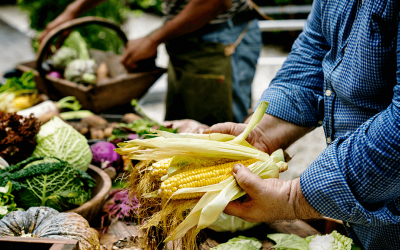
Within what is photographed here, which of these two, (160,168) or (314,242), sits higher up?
(160,168)

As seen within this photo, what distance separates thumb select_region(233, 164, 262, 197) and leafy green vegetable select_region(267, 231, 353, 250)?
397mm

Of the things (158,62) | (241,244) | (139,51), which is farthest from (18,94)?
(158,62)

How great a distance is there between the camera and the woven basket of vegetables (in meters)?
2.53

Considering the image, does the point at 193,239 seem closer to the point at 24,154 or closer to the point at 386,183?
the point at 386,183

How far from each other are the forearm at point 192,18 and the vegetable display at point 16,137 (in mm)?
1174

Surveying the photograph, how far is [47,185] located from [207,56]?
1603 mm

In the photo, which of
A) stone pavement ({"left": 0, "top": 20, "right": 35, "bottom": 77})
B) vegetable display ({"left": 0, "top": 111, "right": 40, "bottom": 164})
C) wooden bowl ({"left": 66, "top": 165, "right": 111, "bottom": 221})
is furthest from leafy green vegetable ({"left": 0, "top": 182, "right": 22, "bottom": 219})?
stone pavement ({"left": 0, "top": 20, "right": 35, "bottom": 77})

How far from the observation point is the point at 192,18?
2.33 meters

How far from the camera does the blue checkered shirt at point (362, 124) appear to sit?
3.09ft

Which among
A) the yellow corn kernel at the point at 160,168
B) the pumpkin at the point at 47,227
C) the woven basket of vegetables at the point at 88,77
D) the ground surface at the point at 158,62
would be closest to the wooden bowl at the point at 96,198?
the pumpkin at the point at 47,227

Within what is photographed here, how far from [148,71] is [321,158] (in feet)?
6.35

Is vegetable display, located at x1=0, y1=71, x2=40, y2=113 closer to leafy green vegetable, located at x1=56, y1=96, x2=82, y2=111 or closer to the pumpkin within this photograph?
leafy green vegetable, located at x1=56, y1=96, x2=82, y2=111

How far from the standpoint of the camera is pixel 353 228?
4.46ft

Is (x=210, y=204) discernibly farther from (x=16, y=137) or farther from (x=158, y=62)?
(x=158, y=62)
